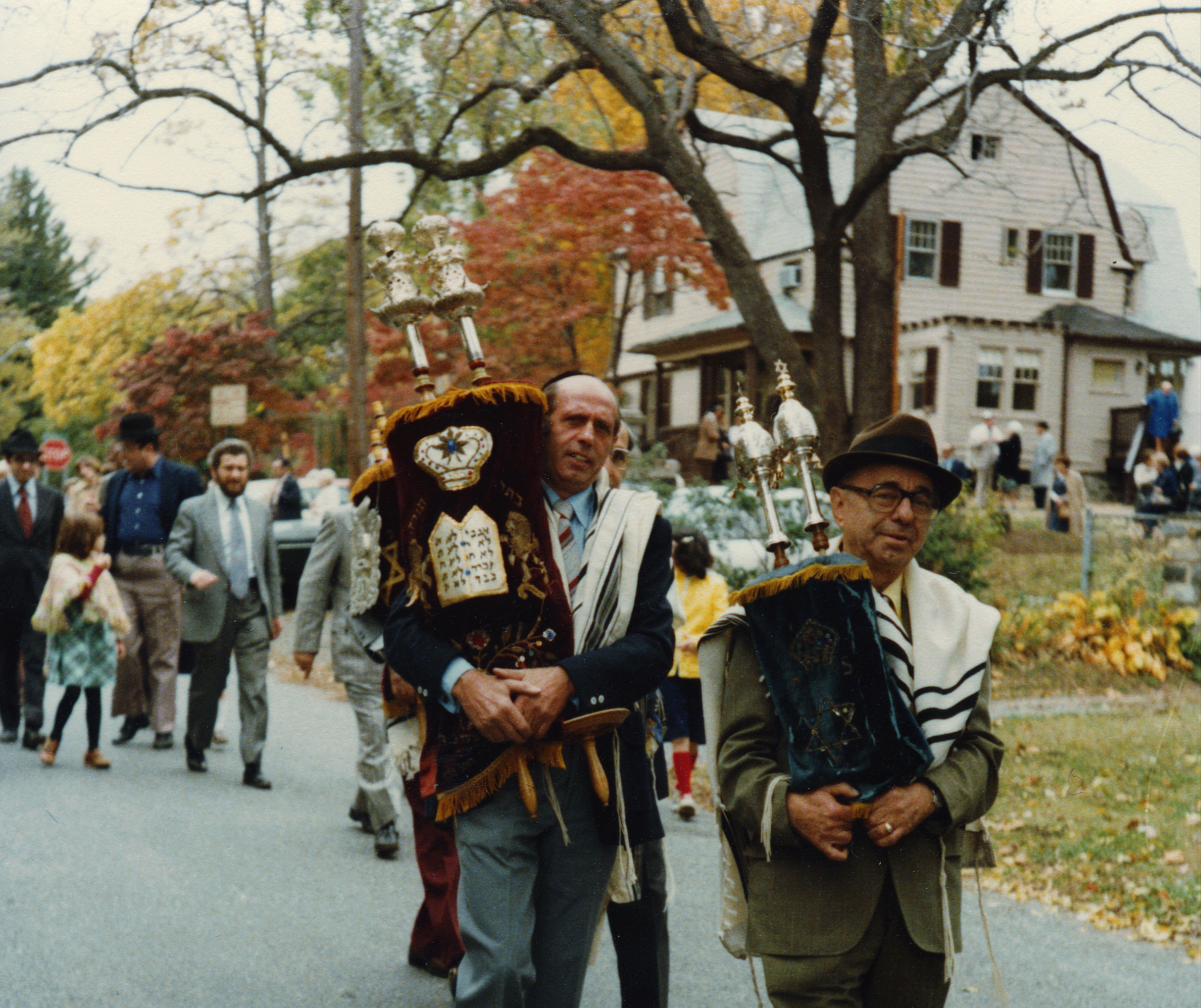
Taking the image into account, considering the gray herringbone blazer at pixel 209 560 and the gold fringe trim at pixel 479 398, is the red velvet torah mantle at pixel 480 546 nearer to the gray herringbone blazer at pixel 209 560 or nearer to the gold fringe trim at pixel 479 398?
the gold fringe trim at pixel 479 398

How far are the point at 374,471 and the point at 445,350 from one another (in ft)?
56.5

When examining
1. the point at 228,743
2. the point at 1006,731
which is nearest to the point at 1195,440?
the point at 1006,731

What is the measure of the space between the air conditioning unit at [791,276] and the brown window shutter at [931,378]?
3508 mm

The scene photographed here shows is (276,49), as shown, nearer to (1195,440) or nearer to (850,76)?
(850,76)

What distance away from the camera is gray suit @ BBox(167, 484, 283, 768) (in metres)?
8.59

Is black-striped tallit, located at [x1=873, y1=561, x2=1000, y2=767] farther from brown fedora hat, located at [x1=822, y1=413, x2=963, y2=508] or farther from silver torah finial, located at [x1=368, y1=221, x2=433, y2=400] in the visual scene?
silver torah finial, located at [x1=368, y1=221, x2=433, y2=400]

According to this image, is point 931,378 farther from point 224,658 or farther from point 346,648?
point 346,648

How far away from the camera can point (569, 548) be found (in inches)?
136

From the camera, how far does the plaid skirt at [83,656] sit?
8.77 m

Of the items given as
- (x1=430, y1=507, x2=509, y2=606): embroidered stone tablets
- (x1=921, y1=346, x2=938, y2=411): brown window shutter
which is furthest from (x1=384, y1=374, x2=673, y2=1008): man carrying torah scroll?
(x1=921, y1=346, x2=938, y2=411): brown window shutter

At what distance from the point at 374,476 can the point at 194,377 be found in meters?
22.6

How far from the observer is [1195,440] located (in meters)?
34.0

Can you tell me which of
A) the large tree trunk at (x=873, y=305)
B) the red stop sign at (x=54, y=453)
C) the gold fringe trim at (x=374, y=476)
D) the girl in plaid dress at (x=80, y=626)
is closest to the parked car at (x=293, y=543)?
the red stop sign at (x=54, y=453)

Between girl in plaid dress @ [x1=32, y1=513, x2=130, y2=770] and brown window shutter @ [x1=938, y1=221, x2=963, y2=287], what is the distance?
25407 mm
